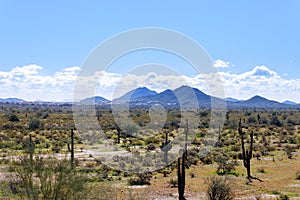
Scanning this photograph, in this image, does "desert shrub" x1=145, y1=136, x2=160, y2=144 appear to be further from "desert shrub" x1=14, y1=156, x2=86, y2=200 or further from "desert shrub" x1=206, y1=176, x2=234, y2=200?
"desert shrub" x1=14, y1=156, x2=86, y2=200

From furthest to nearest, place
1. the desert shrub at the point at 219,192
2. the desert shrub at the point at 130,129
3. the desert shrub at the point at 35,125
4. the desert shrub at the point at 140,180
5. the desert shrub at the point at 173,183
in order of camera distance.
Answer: the desert shrub at the point at 35,125
the desert shrub at the point at 130,129
the desert shrub at the point at 140,180
the desert shrub at the point at 173,183
the desert shrub at the point at 219,192

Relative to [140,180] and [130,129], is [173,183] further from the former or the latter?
[130,129]

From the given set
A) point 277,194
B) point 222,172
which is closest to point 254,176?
point 222,172

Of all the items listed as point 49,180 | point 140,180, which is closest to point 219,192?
point 140,180

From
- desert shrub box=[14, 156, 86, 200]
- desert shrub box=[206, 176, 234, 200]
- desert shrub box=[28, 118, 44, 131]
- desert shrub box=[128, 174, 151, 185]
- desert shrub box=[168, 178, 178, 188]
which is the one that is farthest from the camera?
desert shrub box=[28, 118, 44, 131]

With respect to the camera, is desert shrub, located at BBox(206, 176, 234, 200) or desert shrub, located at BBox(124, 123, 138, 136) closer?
desert shrub, located at BBox(206, 176, 234, 200)

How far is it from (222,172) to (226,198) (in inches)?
393

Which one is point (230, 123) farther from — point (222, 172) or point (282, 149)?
point (222, 172)

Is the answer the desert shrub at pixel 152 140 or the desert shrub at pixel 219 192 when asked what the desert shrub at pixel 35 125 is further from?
the desert shrub at pixel 219 192

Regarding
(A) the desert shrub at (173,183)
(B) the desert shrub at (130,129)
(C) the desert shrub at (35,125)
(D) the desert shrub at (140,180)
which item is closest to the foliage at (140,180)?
(D) the desert shrub at (140,180)

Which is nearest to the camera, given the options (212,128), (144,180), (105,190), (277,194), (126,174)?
(105,190)

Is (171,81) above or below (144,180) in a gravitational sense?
above

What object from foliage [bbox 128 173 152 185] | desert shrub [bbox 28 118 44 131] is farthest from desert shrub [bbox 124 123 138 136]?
foliage [bbox 128 173 152 185]

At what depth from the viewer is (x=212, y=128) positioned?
225 ft
